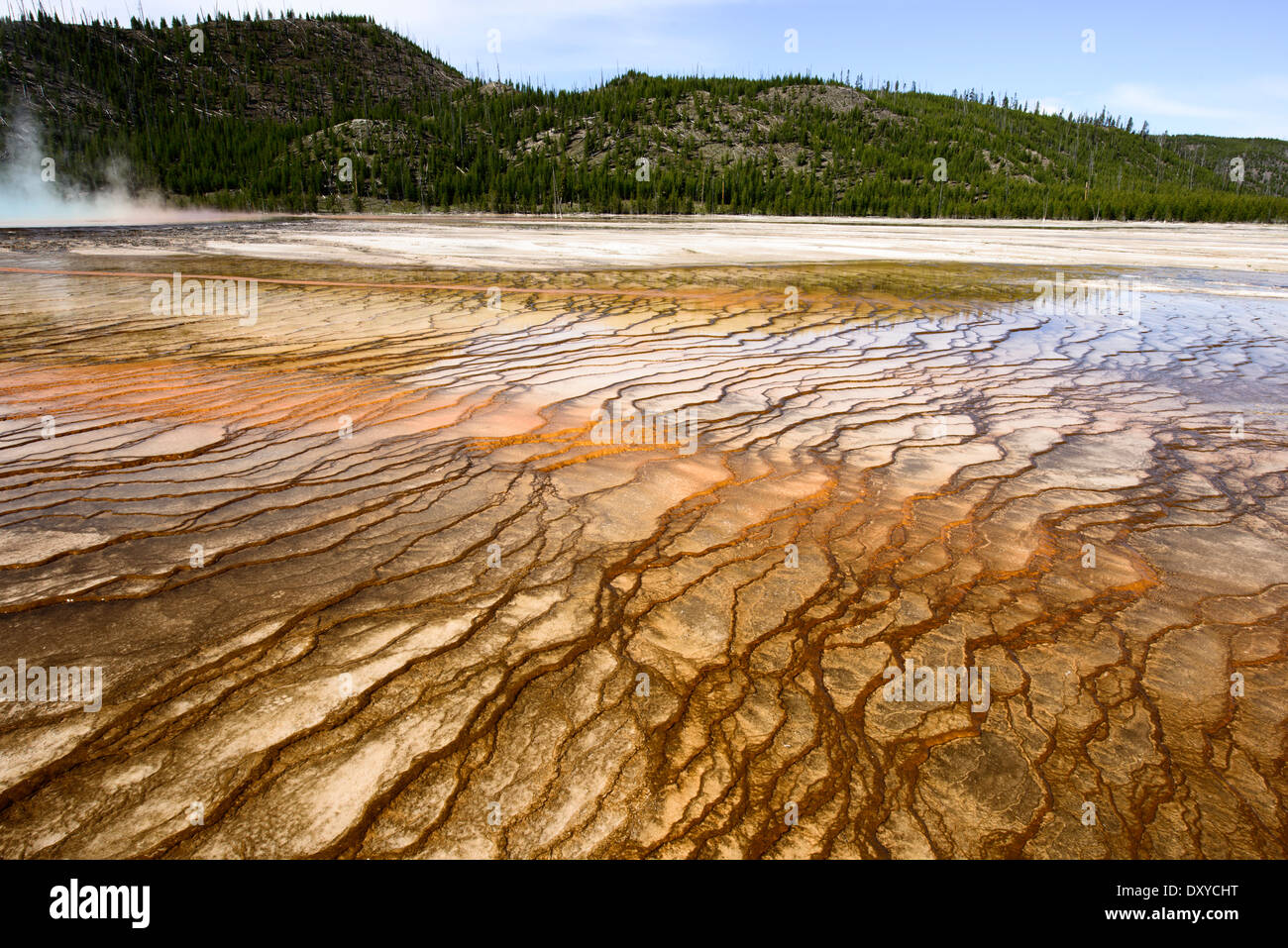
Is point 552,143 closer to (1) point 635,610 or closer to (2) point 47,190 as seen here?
(2) point 47,190

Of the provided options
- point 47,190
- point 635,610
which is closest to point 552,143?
point 47,190

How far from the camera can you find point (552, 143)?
57.4 meters

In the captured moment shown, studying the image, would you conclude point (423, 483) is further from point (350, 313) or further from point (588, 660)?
point (350, 313)

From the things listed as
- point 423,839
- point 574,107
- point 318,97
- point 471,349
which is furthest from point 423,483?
point 318,97

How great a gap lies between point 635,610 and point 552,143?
2461 inches

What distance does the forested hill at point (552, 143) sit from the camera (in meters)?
45.7

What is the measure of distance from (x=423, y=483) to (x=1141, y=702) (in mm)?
2397

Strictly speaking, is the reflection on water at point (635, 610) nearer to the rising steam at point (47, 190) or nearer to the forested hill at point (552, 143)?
the forested hill at point (552, 143)

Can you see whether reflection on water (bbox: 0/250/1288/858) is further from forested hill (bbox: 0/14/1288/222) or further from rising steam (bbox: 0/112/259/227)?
rising steam (bbox: 0/112/259/227)

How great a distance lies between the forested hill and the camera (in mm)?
45656

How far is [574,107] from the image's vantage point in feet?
209

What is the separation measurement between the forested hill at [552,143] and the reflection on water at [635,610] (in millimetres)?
41243

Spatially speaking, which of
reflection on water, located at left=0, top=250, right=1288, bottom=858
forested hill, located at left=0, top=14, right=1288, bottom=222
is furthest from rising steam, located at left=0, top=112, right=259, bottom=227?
reflection on water, located at left=0, top=250, right=1288, bottom=858

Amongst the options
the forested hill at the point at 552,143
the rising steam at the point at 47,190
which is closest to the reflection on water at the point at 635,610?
the forested hill at the point at 552,143
